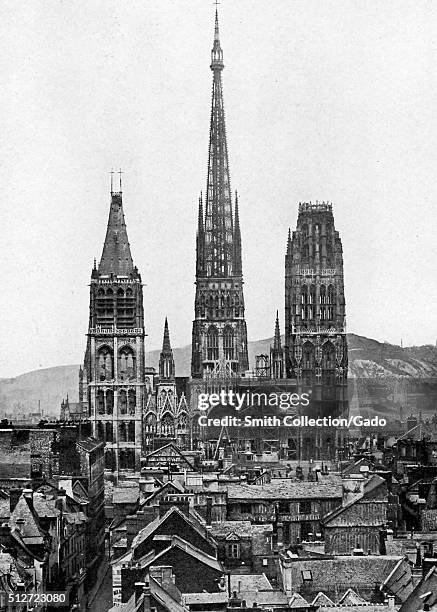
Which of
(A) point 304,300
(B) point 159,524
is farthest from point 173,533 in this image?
(A) point 304,300

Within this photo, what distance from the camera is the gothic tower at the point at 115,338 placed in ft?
528

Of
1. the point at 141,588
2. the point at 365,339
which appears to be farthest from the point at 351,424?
the point at 141,588

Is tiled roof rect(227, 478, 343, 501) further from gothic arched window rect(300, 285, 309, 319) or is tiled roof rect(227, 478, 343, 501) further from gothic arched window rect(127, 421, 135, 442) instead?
gothic arched window rect(300, 285, 309, 319)

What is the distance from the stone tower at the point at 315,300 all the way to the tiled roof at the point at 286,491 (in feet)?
302

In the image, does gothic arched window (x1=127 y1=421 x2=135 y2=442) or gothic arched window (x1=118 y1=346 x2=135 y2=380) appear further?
gothic arched window (x1=118 y1=346 x2=135 y2=380)

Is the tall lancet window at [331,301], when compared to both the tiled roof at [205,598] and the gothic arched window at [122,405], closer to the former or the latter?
the gothic arched window at [122,405]

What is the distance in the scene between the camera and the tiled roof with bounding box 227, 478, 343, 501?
88.1 metres

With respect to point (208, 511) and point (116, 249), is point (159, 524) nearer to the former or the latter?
point (208, 511)

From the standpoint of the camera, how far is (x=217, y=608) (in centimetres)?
5434

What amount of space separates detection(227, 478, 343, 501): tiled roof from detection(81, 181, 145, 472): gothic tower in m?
69.6

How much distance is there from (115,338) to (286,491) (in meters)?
74.0

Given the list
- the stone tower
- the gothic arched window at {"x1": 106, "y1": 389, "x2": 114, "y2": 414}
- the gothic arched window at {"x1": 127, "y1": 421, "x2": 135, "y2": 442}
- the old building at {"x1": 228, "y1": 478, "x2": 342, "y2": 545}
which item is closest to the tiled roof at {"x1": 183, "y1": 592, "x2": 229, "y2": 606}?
the old building at {"x1": 228, "y1": 478, "x2": 342, "y2": 545}

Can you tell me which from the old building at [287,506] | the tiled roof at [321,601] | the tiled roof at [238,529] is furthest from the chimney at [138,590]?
the old building at [287,506]

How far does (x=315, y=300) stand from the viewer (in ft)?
617
